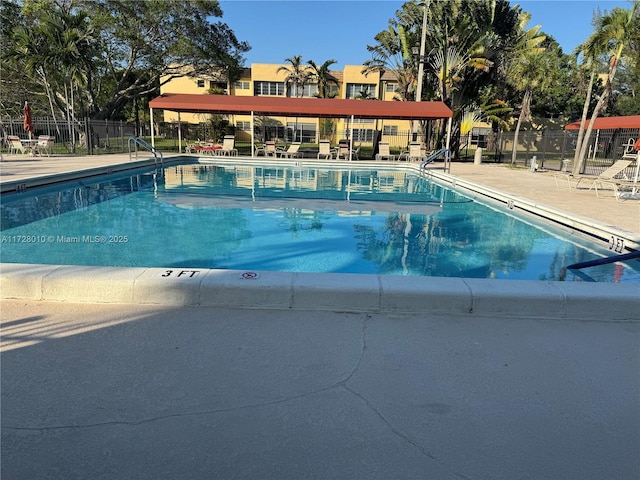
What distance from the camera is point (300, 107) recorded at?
2173 centimetres

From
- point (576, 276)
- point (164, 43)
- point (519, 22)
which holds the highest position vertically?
point (519, 22)

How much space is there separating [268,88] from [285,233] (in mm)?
39572

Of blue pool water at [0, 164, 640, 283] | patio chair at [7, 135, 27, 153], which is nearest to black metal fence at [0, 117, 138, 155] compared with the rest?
patio chair at [7, 135, 27, 153]

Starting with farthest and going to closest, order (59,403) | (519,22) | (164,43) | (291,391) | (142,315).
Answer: (519,22), (164,43), (142,315), (291,391), (59,403)

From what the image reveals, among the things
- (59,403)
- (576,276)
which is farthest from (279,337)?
(576,276)

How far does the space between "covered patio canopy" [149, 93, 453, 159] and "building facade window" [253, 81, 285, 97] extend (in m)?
22.4

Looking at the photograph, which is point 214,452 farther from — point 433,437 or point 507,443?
point 507,443

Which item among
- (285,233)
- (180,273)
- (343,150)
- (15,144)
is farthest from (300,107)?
(180,273)

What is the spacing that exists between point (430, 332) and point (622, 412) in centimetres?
122

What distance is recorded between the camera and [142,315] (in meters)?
3.30

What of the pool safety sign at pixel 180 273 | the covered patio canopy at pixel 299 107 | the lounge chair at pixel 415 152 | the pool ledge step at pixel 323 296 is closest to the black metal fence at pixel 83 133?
the covered patio canopy at pixel 299 107

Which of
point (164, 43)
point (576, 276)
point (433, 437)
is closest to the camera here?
point (433, 437)

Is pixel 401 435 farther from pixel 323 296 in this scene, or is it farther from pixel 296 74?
pixel 296 74

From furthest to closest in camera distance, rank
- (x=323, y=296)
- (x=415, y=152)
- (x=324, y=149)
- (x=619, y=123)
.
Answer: (x=619, y=123) < (x=324, y=149) < (x=415, y=152) < (x=323, y=296)
